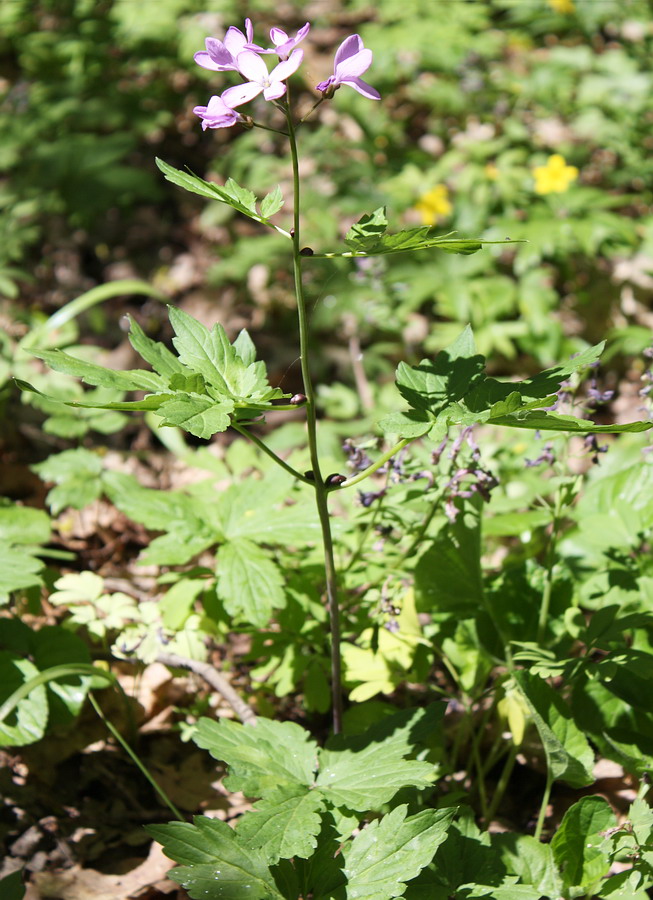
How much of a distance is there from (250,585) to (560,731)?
76 cm

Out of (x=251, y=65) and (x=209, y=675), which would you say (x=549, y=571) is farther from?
(x=251, y=65)

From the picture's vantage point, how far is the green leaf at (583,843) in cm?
158

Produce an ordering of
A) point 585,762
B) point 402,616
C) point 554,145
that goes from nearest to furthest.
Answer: point 585,762 → point 402,616 → point 554,145

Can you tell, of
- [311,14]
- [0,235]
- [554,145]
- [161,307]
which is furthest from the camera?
[311,14]

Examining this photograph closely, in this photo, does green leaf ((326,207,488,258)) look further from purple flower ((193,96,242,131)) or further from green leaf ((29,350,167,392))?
green leaf ((29,350,167,392))

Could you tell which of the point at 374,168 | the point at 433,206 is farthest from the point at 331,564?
the point at 374,168

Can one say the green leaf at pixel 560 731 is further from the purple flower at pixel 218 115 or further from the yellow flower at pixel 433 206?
the yellow flower at pixel 433 206

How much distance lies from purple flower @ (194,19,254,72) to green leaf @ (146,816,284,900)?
4.35ft

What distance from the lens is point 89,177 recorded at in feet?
14.4

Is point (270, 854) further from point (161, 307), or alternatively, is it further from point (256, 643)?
point (161, 307)

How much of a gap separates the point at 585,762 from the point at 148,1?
521 cm

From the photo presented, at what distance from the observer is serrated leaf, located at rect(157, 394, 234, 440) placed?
1.20 metres

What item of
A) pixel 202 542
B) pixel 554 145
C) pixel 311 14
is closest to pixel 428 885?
pixel 202 542

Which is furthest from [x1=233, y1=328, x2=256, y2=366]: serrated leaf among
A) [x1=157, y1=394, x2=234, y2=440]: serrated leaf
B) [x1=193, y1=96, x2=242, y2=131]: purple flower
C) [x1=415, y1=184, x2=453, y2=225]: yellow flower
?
[x1=415, y1=184, x2=453, y2=225]: yellow flower
